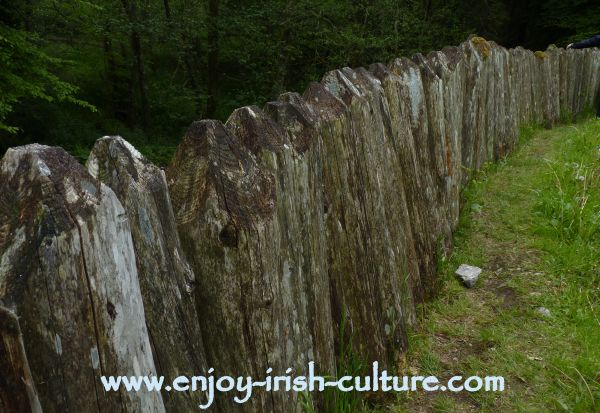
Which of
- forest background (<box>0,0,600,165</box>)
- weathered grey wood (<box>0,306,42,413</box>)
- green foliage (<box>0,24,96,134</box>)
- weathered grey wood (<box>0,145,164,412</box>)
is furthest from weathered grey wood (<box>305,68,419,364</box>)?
forest background (<box>0,0,600,165</box>)

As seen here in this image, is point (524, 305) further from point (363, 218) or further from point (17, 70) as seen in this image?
point (17, 70)

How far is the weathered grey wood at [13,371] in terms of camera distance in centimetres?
100

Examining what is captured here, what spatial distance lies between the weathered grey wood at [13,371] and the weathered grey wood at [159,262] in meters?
0.39

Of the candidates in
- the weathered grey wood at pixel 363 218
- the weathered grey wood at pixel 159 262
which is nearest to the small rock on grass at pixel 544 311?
the weathered grey wood at pixel 363 218

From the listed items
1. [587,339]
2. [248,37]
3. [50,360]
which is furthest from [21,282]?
[248,37]

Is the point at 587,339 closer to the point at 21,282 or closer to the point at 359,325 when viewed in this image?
the point at 359,325

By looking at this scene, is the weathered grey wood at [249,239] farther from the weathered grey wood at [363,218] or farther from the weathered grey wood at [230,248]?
the weathered grey wood at [363,218]

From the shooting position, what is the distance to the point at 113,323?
1218 millimetres

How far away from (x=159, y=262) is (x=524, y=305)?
8.38 feet

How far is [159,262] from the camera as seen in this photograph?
1408 mm

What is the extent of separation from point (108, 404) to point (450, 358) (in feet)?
6.73

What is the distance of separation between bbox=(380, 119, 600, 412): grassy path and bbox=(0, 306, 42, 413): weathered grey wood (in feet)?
5.87

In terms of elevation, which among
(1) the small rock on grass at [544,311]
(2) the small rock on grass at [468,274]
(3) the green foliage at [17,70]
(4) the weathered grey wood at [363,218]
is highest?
(3) the green foliage at [17,70]

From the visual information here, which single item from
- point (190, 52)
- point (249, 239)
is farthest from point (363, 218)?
point (190, 52)
